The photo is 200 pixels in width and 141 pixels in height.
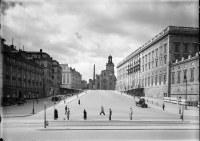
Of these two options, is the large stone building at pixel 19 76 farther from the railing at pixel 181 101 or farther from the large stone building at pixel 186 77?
the large stone building at pixel 186 77

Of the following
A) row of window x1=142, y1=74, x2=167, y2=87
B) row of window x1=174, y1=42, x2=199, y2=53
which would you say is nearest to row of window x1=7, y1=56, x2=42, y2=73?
row of window x1=142, y1=74, x2=167, y2=87

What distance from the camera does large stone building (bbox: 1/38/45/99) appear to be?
151ft

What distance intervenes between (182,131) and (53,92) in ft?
243

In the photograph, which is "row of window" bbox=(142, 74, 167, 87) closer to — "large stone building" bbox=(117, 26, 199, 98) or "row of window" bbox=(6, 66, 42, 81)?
"large stone building" bbox=(117, 26, 199, 98)

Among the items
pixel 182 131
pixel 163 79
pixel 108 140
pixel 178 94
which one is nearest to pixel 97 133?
pixel 108 140

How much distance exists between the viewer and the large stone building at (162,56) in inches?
2185

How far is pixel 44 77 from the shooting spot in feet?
249

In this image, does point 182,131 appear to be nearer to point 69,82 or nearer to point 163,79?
point 163,79

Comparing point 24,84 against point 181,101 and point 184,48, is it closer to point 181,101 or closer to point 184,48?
point 181,101

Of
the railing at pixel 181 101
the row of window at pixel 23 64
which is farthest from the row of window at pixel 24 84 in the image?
the railing at pixel 181 101

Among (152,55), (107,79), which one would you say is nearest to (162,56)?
(152,55)

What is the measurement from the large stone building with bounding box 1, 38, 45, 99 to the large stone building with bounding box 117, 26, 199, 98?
42.0m

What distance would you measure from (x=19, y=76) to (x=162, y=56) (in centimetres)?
4513

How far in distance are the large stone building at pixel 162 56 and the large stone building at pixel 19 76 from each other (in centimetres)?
4199
